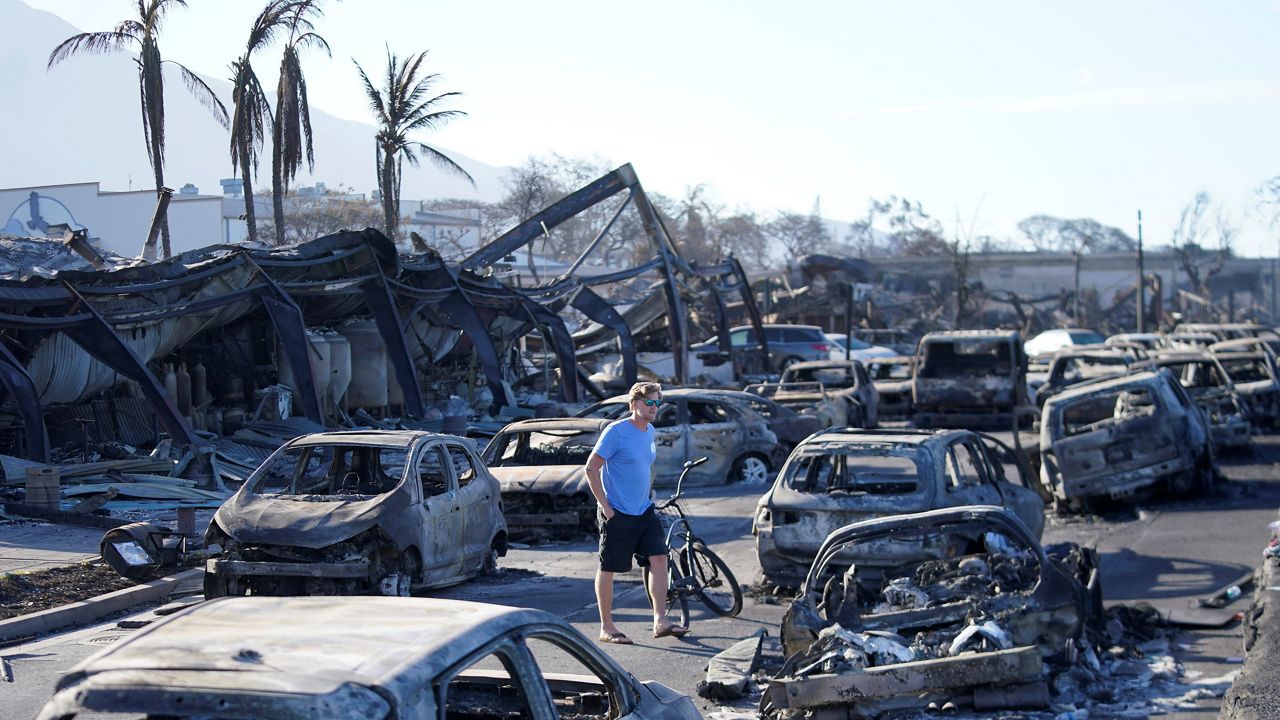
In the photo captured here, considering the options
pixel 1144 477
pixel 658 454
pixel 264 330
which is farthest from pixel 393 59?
pixel 1144 477

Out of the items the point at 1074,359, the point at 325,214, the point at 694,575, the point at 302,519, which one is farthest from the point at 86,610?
the point at 325,214

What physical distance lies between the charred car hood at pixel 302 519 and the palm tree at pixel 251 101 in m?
18.5

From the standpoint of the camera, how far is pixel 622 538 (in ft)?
31.4

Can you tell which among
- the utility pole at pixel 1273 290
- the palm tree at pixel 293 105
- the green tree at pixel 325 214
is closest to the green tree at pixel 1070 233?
the utility pole at pixel 1273 290

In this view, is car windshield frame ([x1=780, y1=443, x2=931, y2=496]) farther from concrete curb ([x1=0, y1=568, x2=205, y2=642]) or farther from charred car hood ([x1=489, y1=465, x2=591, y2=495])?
concrete curb ([x1=0, y1=568, x2=205, y2=642])

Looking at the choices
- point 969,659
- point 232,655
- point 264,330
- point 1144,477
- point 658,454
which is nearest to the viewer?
point 232,655

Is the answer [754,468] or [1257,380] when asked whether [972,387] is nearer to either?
[1257,380]

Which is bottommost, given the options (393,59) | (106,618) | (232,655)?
(106,618)

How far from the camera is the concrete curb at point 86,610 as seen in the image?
383 inches

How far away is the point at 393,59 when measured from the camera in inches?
1244

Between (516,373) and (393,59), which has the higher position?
(393,59)

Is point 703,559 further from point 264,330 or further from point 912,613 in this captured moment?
point 264,330

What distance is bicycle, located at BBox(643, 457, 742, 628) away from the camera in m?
10.3

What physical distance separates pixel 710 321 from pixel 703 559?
100ft
